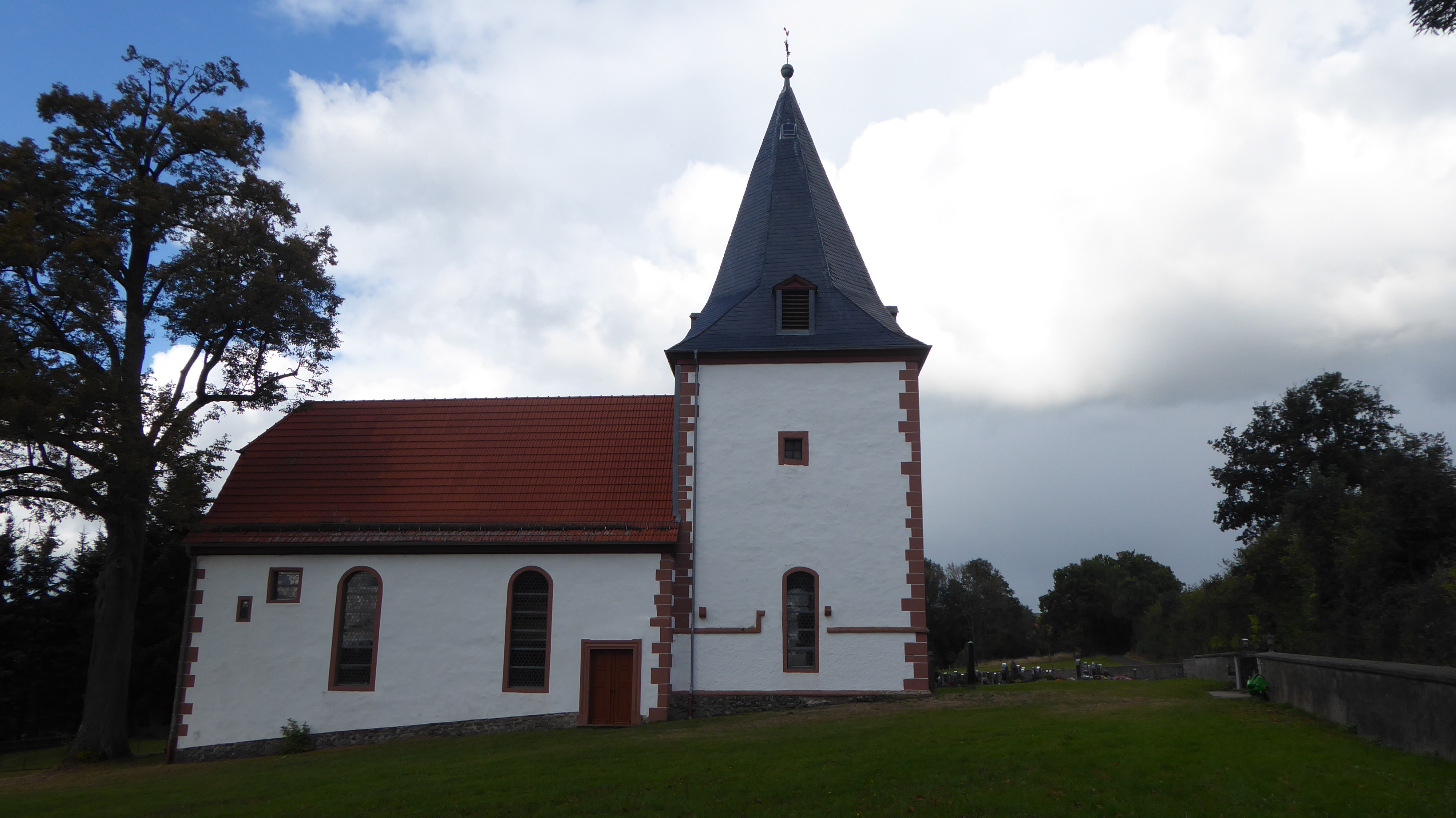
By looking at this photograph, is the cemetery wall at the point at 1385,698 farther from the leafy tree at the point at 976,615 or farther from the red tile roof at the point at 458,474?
the leafy tree at the point at 976,615

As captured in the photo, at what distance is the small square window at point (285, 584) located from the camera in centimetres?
1980

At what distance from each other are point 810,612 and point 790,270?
8.05 m

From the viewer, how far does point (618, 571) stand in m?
19.1

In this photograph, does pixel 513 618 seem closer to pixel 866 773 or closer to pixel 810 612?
pixel 810 612

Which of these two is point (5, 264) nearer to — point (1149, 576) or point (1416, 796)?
point (1416, 796)

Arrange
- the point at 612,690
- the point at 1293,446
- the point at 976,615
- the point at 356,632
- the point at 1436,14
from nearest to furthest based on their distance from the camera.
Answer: the point at 1436,14, the point at 612,690, the point at 356,632, the point at 1293,446, the point at 976,615

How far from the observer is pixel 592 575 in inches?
754

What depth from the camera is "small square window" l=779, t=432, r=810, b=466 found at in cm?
1997

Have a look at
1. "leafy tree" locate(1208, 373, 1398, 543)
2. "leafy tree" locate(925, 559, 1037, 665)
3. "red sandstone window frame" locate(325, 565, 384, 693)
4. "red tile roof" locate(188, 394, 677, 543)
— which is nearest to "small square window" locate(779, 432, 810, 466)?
"red tile roof" locate(188, 394, 677, 543)

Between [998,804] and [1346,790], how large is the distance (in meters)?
3.51

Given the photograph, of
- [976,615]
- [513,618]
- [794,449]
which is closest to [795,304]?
[794,449]

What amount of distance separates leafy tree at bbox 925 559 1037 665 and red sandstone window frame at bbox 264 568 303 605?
51.7 m

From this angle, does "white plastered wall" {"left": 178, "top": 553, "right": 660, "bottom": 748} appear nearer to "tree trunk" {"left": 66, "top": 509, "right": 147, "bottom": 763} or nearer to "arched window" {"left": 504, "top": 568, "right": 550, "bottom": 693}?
"arched window" {"left": 504, "top": 568, "right": 550, "bottom": 693}

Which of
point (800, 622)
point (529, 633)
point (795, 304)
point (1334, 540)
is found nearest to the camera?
point (529, 633)
